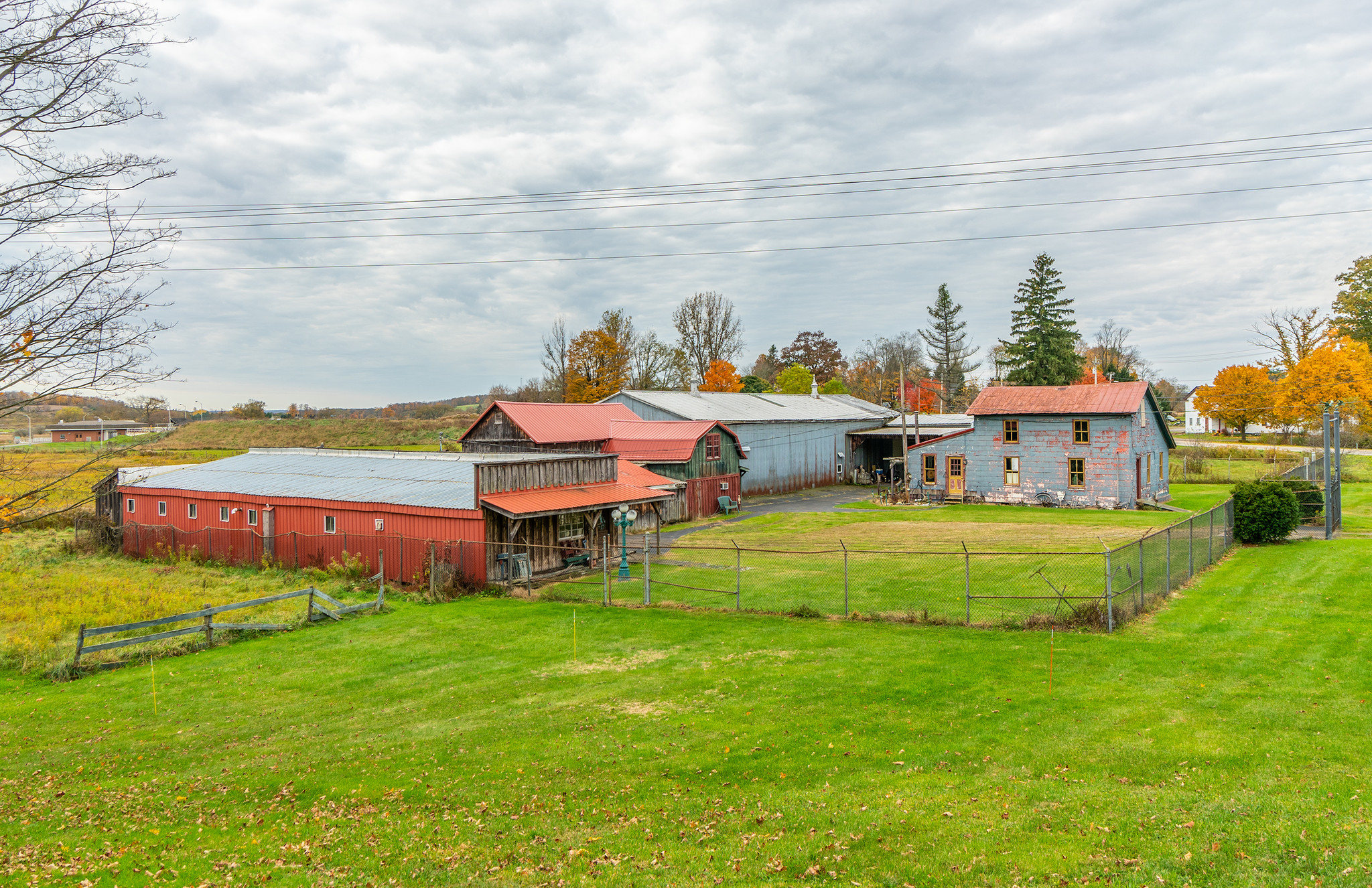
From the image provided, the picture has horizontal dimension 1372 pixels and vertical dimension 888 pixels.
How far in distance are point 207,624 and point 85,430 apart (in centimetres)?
10031

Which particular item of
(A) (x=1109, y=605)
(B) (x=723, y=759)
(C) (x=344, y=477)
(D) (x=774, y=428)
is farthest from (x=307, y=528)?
(D) (x=774, y=428)

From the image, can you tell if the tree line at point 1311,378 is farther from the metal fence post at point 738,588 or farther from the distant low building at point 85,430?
the distant low building at point 85,430

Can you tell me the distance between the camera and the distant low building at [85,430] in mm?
92181

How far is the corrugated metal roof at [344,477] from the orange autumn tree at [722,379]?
51357 millimetres

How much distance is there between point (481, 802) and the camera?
9555 mm

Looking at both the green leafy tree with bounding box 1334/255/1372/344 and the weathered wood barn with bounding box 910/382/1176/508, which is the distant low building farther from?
the green leafy tree with bounding box 1334/255/1372/344

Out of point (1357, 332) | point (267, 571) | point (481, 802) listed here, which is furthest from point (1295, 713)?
point (1357, 332)

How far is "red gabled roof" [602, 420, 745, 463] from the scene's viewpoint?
42.0 metres

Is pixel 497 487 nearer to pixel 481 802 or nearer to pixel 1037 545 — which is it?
pixel 481 802

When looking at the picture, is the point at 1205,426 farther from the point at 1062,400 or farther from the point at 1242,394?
the point at 1062,400

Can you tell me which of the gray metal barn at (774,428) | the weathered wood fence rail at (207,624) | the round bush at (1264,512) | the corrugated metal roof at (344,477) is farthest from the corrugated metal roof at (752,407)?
the weathered wood fence rail at (207,624)

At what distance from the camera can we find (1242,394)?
204ft

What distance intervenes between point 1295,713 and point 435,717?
13.5 metres

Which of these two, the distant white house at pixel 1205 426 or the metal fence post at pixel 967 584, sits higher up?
the distant white house at pixel 1205 426
